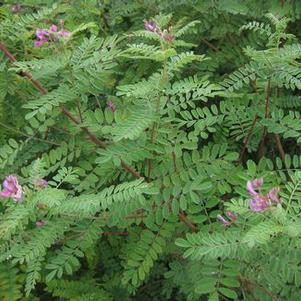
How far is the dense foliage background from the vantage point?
1.72 metres

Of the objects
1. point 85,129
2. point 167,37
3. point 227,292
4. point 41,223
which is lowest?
point 227,292

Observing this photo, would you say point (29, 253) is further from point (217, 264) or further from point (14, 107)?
point (14, 107)

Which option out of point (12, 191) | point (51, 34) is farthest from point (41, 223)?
point (51, 34)

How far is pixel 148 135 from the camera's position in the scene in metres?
1.90

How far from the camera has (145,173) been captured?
2.00 m

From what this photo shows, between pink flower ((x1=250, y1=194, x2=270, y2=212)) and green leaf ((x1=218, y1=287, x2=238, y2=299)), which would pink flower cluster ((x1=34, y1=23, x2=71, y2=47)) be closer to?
pink flower ((x1=250, y1=194, x2=270, y2=212))

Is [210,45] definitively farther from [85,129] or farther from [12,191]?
[12,191]

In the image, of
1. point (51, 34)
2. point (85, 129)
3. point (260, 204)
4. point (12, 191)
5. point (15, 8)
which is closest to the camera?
point (260, 204)

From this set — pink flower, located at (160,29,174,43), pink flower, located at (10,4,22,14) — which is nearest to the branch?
pink flower, located at (160,29,174,43)

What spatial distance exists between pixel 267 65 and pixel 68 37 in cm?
76

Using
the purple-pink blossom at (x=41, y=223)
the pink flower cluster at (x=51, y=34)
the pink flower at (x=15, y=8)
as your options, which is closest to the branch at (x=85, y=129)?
the pink flower cluster at (x=51, y=34)

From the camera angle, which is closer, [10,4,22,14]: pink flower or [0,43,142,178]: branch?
[0,43,142,178]: branch

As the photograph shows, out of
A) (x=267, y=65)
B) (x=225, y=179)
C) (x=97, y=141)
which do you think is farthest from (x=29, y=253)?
(x=267, y=65)

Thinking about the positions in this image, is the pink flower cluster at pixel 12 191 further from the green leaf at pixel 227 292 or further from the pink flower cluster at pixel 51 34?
the green leaf at pixel 227 292
